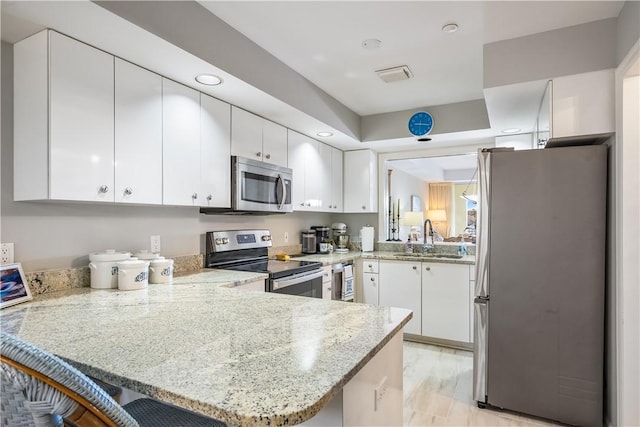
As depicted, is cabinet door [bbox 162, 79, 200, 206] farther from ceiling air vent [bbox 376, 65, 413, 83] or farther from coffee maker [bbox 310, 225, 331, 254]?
coffee maker [bbox 310, 225, 331, 254]

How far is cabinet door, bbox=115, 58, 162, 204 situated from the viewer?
1.90m

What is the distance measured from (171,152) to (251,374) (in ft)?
5.58

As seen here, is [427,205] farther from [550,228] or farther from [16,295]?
[16,295]

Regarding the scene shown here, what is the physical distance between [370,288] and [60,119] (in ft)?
10.2

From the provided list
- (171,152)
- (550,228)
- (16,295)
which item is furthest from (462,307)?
(16,295)

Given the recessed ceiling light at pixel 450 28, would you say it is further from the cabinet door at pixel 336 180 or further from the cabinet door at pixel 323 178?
the cabinet door at pixel 336 180

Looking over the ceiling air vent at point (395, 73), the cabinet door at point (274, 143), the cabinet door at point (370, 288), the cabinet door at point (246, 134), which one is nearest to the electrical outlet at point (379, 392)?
the cabinet door at point (246, 134)

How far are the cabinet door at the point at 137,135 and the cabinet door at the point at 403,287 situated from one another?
2.47 m

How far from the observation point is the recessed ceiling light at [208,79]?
2.16 m

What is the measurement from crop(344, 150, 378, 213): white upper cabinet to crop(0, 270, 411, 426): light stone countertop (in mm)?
2721

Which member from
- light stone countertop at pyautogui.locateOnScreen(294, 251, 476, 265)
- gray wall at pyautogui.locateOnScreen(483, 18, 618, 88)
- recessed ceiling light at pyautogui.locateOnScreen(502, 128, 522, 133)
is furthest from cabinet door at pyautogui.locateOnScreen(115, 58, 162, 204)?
recessed ceiling light at pyautogui.locateOnScreen(502, 128, 522, 133)

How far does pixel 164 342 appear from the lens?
1.10 meters

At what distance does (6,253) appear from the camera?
66.9 inches

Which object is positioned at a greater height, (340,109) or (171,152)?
(340,109)
